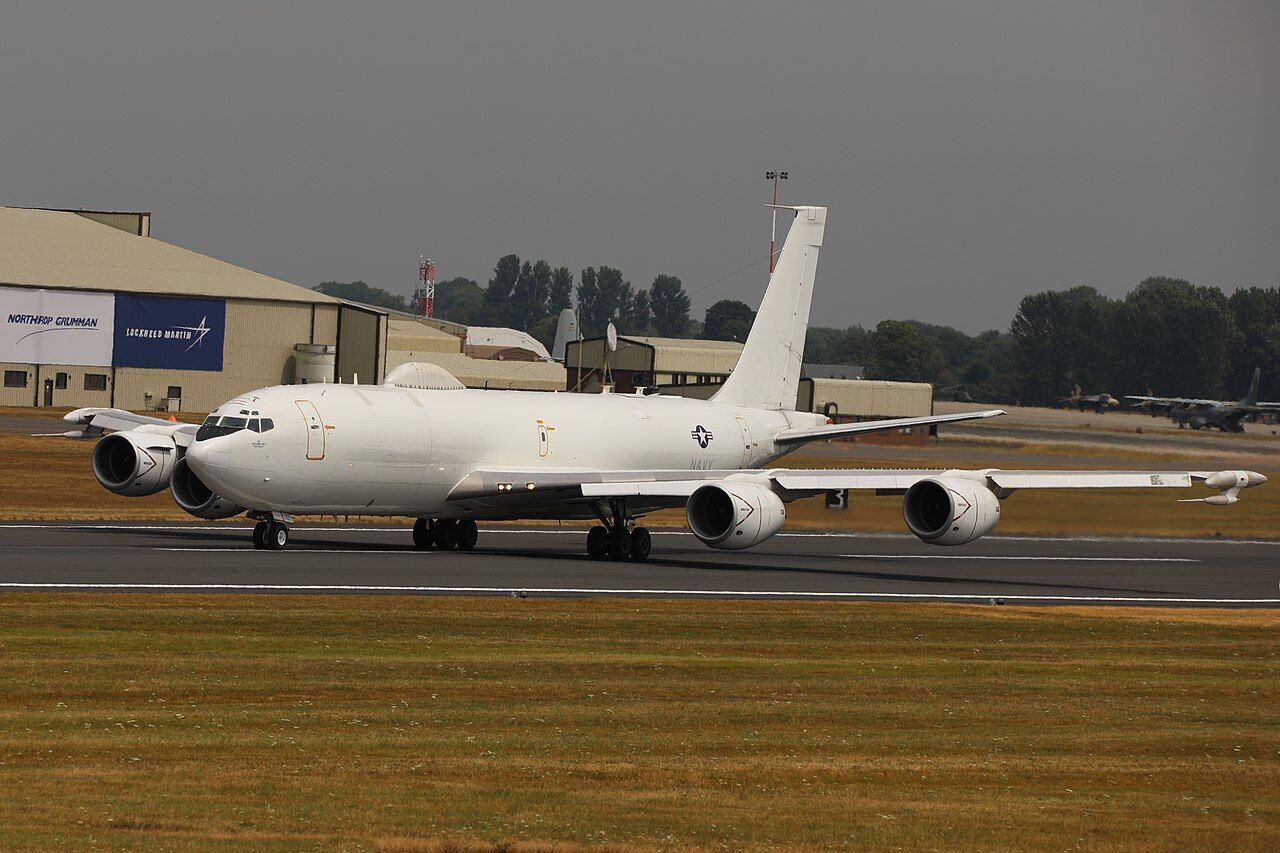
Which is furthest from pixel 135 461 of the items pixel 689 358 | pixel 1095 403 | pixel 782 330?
pixel 1095 403

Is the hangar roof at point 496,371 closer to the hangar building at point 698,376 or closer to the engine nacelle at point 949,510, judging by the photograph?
the hangar building at point 698,376

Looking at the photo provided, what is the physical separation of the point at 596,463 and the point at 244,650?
23.5 metres

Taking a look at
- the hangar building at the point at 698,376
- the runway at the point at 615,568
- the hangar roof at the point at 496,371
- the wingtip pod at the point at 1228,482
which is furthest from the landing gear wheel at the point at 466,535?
the hangar roof at the point at 496,371

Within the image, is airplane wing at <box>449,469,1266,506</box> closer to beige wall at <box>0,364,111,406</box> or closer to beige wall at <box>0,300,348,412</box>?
beige wall at <box>0,300,348,412</box>

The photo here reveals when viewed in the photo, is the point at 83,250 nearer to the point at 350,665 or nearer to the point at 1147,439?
the point at 1147,439

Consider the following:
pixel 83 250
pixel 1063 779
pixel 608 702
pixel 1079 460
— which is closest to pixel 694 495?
pixel 608 702

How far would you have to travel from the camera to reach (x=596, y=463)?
46.3 m

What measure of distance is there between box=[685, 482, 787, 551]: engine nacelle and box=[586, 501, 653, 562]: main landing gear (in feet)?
9.22

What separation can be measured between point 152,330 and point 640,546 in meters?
72.3

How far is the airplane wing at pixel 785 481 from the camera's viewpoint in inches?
1575

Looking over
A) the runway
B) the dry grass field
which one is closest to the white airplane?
the runway

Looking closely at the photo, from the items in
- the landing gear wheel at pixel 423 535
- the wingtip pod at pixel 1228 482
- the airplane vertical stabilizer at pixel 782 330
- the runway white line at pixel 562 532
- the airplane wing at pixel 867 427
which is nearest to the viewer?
the wingtip pod at pixel 1228 482

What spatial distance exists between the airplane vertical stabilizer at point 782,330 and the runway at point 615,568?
4500 mm

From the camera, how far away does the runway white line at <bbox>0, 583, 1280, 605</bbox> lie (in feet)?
102
